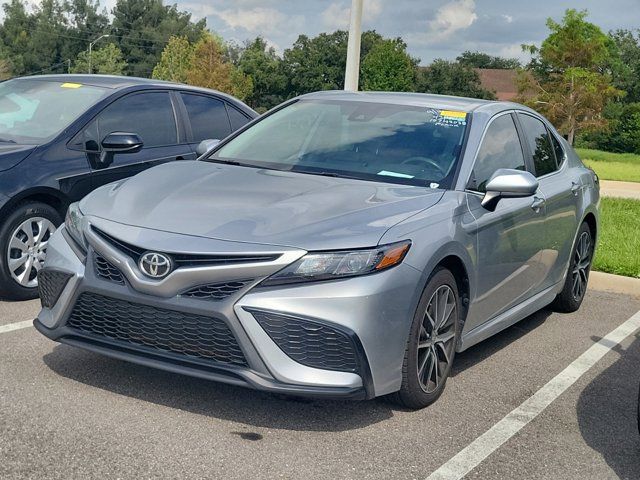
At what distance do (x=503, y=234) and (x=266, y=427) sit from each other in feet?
6.37

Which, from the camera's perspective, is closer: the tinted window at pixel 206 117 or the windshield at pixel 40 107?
the windshield at pixel 40 107

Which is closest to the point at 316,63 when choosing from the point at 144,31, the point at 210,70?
the point at 210,70

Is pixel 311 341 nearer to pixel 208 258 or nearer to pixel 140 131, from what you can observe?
pixel 208 258

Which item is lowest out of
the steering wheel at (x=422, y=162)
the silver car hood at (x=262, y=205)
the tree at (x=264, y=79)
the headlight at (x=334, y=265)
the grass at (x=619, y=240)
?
the tree at (x=264, y=79)

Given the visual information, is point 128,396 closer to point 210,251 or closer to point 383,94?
point 210,251

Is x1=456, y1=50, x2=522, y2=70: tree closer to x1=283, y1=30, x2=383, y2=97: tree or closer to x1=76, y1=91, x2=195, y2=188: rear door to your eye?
x1=283, y1=30, x2=383, y2=97: tree

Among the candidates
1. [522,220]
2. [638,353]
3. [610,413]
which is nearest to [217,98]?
[522,220]

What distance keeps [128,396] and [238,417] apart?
23.2 inches

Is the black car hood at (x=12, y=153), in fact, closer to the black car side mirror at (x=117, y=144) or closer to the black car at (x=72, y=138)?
the black car at (x=72, y=138)

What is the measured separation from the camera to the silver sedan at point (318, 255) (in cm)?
416

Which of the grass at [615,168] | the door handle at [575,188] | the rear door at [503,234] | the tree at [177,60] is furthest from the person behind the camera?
the tree at [177,60]

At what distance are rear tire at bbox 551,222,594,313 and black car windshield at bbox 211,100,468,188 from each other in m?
1.95

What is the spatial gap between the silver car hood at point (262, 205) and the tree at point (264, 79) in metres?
96.6

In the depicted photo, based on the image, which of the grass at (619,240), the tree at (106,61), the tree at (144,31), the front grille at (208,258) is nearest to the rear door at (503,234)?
the front grille at (208,258)
